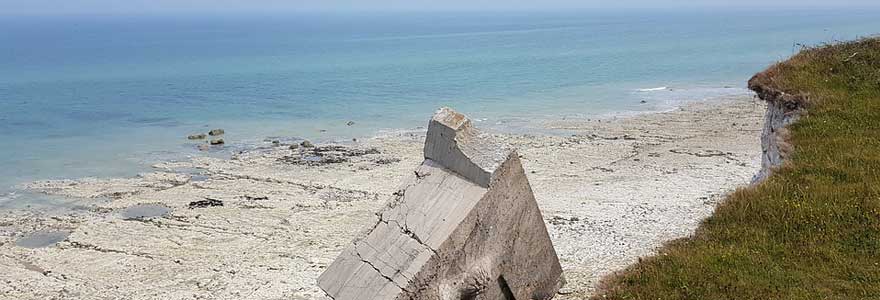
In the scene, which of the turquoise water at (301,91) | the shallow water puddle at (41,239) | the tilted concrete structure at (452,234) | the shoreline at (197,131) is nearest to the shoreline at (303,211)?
the shallow water puddle at (41,239)

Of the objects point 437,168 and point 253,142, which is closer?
point 437,168

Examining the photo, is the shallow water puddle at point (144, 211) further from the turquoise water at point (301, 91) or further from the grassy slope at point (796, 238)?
the grassy slope at point (796, 238)

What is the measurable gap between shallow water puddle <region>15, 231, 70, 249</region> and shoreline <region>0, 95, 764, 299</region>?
27 cm

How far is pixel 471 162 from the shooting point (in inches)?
355

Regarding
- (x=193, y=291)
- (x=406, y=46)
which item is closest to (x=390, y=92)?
(x=193, y=291)

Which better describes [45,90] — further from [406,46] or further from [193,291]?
[406,46]

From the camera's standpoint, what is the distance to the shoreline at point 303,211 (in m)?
16.7

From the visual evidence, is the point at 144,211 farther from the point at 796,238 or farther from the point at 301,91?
the point at 301,91

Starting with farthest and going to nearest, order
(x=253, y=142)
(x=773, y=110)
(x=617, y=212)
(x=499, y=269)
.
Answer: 1. (x=253, y=142)
2. (x=617, y=212)
3. (x=773, y=110)
4. (x=499, y=269)

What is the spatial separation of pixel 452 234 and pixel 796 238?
4442mm

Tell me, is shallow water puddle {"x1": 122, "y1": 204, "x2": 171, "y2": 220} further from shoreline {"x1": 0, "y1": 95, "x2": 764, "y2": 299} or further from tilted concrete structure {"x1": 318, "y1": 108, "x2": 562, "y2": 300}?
tilted concrete structure {"x1": 318, "y1": 108, "x2": 562, "y2": 300}

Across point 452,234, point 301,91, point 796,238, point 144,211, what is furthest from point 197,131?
point 796,238

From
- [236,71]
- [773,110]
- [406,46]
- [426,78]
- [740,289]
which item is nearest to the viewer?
[740,289]

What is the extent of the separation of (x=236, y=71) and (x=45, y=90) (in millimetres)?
19844
